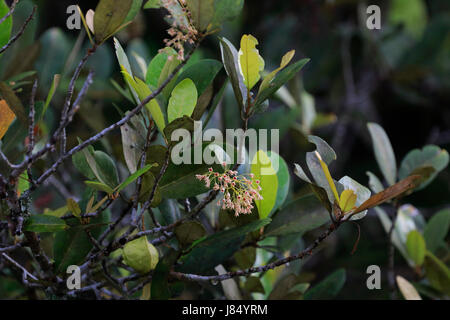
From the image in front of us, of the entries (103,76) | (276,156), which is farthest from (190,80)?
(103,76)

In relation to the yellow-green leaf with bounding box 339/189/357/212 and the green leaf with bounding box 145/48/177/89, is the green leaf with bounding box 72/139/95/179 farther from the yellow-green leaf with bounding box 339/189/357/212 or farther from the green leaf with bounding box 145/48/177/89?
the yellow-green leaf with bounding box 339/189/357/212

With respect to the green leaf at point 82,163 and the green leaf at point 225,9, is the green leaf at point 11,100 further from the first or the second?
the green leaf at point 225,9

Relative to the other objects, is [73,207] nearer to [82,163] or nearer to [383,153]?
[82,163]

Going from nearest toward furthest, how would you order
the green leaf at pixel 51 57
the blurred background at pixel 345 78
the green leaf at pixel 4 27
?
the green leaf at pixel 4 27 < the green leaf at pixel 51 57 < the blurred background at pixel 345 78

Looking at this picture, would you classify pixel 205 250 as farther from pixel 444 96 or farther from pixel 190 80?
pixel 444 96

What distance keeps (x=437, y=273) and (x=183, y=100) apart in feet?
2.10

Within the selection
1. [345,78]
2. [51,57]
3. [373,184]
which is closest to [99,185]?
[373,184]

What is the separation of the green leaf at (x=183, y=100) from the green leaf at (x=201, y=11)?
0.08m

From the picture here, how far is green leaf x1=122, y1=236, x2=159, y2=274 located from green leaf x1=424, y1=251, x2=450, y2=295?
0.56 m

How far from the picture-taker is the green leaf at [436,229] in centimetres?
106

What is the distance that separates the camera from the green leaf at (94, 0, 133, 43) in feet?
2.03

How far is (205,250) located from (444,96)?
62.3 inches

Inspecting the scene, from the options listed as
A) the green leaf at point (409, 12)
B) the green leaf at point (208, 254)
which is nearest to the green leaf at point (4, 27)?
the green leaf at point (208, 254)

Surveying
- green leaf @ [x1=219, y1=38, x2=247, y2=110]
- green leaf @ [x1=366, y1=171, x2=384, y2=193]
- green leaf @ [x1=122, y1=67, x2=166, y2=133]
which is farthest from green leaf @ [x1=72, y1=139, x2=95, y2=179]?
green leaf @ [x1=366, y1=171, x2=384, y2=193]
